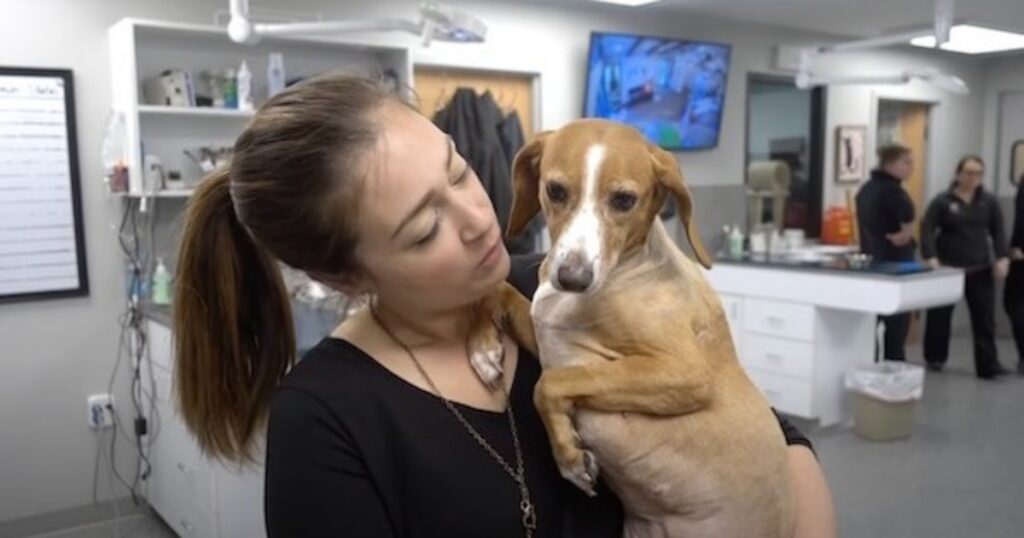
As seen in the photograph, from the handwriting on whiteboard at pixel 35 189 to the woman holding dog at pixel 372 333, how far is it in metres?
2.48

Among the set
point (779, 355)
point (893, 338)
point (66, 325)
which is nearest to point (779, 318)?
point (779, 355)

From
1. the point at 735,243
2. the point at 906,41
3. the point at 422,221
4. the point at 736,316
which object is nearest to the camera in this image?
the point at 422,221

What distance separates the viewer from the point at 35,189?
124 inches

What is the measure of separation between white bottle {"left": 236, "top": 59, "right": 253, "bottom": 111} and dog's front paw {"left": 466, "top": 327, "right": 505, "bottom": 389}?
2.66 metres

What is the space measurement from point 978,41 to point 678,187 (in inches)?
245

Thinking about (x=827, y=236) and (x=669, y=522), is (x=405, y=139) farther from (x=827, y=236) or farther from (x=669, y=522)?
(x=827, y=236)

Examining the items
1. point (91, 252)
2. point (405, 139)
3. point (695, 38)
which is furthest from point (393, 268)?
point (695, 38)

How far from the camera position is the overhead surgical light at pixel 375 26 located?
2.82 metres

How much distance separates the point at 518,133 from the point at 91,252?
202 cm

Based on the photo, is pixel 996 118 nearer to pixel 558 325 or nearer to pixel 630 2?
pixel 630 2

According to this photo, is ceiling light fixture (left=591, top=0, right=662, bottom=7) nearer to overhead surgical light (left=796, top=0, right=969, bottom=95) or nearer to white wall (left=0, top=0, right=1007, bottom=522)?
overhead surgical light (left=796, top=0, right=969, bottom=95)

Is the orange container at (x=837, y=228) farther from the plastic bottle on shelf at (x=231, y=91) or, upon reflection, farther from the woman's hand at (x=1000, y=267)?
the plastic bottle on shelf at (x=231, y=91)

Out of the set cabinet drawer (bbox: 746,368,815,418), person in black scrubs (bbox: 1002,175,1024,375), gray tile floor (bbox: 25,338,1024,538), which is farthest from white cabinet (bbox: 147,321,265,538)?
person in black scrubs (bbox: 1002,175,1024,375)

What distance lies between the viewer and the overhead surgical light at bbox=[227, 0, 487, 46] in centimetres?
282
